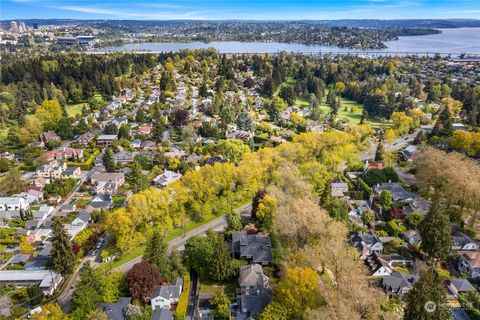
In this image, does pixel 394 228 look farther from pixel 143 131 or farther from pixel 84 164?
pixel 143 131

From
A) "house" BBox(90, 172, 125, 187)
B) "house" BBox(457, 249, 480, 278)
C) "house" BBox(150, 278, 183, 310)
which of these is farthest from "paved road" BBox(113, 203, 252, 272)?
"house" BBox(457, 249, 480, 278)

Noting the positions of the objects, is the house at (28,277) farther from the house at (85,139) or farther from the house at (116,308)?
the house at (85,139)

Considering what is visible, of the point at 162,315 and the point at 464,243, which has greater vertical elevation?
the point at 162,315

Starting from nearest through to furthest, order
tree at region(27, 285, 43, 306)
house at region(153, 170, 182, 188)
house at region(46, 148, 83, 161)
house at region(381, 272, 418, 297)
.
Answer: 1. tree at region(27, 285, 43, 306)
2. house at region(381, 272, 418, 297)
3. house at region(153, 170, 182, 188)
4. house at region(46, 148, 83, 161)

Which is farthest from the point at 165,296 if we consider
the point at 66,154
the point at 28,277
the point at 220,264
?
the point at 66,154

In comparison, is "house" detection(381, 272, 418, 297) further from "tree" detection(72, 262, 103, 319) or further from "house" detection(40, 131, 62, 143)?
"house" detection(40, 131, 62, 143)

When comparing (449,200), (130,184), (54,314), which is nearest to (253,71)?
(130,184)

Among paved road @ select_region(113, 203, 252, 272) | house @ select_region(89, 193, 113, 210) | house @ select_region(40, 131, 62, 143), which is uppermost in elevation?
house @ select_region(40, 131, 62, 143)
